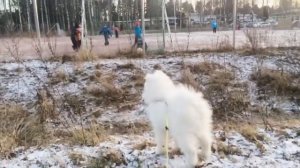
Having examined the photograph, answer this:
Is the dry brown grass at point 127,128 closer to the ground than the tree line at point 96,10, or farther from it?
closer to the ground

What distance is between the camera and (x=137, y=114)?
22.7ft

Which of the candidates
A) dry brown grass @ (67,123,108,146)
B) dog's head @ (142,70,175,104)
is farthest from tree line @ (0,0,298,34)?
dog's head @ (142,70,175,104)

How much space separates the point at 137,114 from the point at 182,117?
3707 millimetres

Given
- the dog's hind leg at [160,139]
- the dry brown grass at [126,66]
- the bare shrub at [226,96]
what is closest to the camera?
the dog's hind leg at [160,139]

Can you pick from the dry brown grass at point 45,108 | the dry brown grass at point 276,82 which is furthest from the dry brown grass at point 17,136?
the dry brown grass at point 276,82

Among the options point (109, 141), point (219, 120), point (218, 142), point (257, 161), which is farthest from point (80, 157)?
point (219, 120)

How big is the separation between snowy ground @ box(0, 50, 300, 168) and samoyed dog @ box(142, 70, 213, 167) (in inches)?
9.8

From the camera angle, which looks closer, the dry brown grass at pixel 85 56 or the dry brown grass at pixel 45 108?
the dry brown grass at pixel 45 108

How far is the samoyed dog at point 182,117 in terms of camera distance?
328 centimetres

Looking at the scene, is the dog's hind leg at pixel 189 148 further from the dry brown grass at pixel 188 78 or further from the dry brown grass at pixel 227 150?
the dry brown grass at pixel 188 78

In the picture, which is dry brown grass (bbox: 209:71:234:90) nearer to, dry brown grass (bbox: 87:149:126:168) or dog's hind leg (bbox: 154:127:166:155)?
dog's hind leg (bbox: 154:127:166:155)

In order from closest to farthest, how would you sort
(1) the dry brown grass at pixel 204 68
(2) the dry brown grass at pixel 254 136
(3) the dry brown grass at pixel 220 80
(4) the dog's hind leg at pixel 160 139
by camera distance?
(4) the dog's hind leg at pixel 160 139 < (2) the dry brown grass at pixel 254 136 < (3) the dry brown grass at pixel 220 80 < (1) the dry brown grass at pixel 204 68

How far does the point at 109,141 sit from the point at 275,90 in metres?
4.78

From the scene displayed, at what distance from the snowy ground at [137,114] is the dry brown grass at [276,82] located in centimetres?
21
